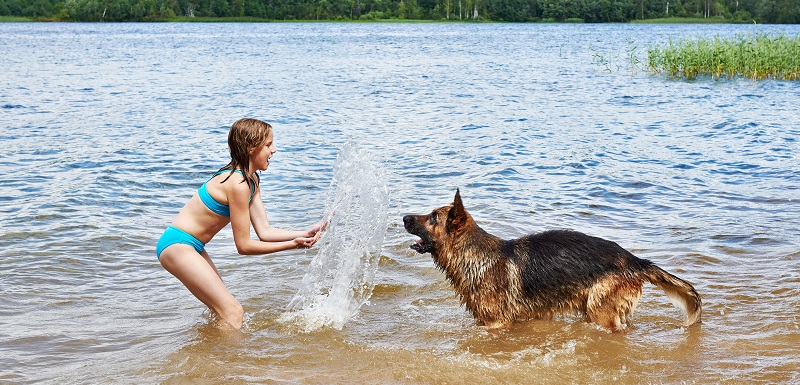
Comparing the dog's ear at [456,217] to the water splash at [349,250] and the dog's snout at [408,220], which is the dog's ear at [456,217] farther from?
the water splash at [349,250]

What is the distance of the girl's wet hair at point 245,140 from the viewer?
6199 millimetres

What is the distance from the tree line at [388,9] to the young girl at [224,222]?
132 metres

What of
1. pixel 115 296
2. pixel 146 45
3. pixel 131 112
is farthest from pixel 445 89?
pixel 146 45

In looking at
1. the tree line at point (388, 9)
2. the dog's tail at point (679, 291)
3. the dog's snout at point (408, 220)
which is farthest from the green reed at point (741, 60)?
the tree line at point (388, 9)

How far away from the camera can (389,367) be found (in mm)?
6020

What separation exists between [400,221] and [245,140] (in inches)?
189

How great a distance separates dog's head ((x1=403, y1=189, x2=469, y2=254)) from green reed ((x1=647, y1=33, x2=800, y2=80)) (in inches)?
1048

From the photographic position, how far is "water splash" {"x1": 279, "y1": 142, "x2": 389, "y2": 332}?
728cm

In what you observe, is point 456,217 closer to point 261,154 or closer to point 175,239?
point 261,154

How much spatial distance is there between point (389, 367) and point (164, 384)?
5.61 feet

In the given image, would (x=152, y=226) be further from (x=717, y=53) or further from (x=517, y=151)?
(x=717, y=53)

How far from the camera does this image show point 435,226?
6.73 meters

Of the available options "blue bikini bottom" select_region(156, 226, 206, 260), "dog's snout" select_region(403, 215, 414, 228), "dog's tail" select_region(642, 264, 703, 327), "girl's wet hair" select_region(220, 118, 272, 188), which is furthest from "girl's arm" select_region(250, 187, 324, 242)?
"dog's tail" select_region(642, 264, 703, 327)

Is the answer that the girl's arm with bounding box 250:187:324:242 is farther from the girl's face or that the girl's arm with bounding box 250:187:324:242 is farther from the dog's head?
the dog's head
